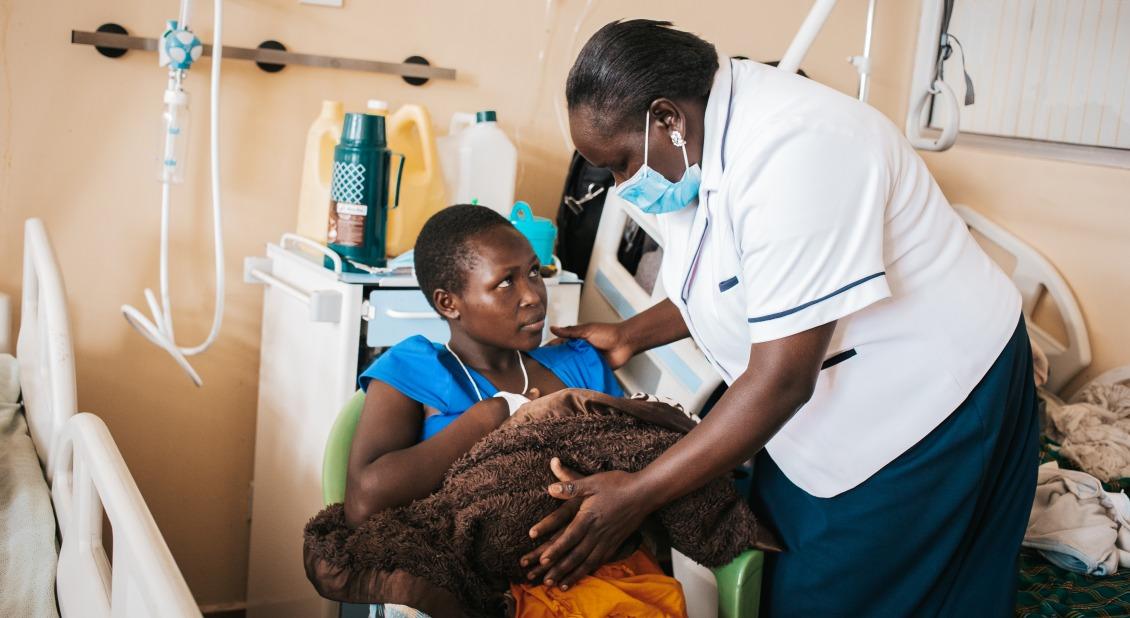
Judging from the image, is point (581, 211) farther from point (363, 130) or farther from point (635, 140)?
point (635, 140)

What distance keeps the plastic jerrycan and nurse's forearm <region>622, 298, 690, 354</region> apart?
66cm

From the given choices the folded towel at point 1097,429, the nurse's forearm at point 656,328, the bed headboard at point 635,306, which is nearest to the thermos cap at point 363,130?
the bed headboard at point 635,306

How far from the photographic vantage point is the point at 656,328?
1.74 meters

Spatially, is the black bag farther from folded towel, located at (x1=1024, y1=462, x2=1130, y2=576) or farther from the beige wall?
folded towel, located at (x1=1024, y1=462, x2=1130, y2=576)

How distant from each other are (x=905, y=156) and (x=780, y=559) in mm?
626

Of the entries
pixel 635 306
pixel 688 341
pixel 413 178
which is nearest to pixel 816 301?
pixel 688 341

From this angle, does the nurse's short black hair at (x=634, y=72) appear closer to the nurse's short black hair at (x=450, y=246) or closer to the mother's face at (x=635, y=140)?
the mother's face at (x=635, y=140)

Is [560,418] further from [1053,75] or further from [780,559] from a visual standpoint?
[1053,75]

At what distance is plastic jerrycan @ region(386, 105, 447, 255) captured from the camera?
7.16ft

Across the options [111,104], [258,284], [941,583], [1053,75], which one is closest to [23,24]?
[111,104]

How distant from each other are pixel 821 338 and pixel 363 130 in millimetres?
1200

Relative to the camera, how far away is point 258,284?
2.45 metres

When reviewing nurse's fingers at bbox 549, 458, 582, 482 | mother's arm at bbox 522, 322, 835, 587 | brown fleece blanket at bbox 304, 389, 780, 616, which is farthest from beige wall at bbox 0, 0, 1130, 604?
mother's arm at bbox 522, 322, 835, 587

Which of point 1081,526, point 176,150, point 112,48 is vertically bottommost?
point 1081,526
